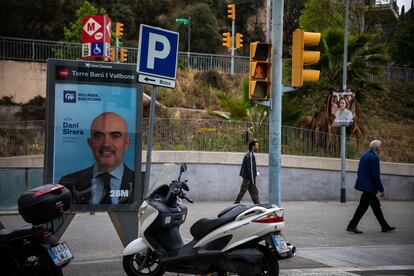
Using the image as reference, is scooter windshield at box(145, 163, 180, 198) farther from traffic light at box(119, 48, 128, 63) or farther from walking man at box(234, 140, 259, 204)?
traffic light at box(119, 48, 128, 63)

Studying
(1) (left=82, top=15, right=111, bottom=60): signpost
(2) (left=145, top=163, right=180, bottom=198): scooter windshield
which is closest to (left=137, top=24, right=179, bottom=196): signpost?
(2) (left=145, top=163, right=180, bottom=198): scooter windshield

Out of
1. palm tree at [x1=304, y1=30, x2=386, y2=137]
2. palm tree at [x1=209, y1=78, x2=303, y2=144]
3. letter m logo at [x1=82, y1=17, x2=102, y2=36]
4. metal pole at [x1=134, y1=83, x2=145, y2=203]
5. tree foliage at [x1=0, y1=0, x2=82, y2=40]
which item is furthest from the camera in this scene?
tree foliage at [x1=0, y1=0, x2=82, y2=40]

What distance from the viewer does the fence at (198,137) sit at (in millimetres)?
17547

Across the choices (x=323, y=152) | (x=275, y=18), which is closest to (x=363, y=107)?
(x=323, y=152)

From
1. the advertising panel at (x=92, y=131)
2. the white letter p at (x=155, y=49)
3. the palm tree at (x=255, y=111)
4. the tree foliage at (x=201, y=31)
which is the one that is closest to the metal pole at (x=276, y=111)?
the white letter p at (x=155, y=49)

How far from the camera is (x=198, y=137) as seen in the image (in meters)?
17.9

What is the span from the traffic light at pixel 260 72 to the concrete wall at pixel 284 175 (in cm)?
773

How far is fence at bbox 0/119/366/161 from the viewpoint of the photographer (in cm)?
1755

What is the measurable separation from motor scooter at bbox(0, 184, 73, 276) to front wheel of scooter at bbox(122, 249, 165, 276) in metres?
1.37

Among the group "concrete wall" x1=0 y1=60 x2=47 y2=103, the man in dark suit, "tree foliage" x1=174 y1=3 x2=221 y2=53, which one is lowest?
the man in dark suit

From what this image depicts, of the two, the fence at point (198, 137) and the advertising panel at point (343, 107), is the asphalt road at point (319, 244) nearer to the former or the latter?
the fence at point (198, 137)

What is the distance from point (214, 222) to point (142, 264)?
3.66 feet

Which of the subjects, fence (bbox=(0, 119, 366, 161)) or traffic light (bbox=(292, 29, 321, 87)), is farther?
fence (bbox=(0, 119, 366, 161))

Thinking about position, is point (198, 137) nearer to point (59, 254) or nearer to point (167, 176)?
point (167, 176)
